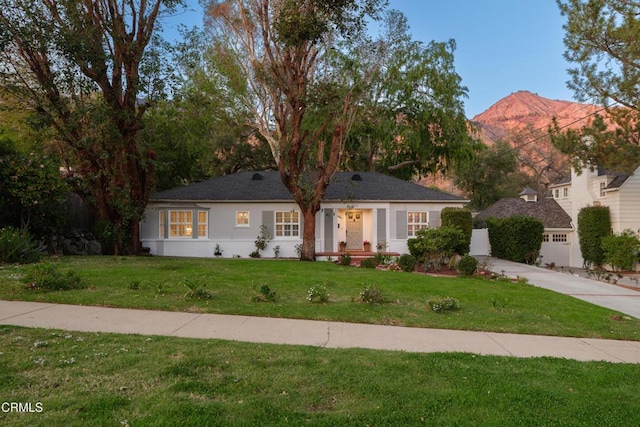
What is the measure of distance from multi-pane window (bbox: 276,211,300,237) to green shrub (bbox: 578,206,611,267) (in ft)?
51.9

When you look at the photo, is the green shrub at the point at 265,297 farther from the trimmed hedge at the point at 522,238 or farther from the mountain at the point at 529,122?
the mountain at the point at 529,122

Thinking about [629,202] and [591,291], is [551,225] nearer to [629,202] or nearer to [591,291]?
[629,202]

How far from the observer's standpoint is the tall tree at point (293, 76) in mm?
13542

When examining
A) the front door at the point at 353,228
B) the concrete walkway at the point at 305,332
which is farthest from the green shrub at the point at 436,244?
the concrete walkway at the point at 305,332

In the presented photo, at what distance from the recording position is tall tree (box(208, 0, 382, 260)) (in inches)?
533

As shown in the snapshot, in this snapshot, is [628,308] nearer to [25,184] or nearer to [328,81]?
[328,81]

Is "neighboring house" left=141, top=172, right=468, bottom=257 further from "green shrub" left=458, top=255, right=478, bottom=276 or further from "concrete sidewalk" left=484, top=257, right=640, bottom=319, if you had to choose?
"green shrub" left=458, top=255, right=478, bottom=276

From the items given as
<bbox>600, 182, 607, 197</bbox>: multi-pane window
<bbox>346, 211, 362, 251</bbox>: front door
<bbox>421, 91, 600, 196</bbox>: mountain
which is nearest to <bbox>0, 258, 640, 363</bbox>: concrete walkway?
<bbox>346, 211, 362, 251</bbox>: front door

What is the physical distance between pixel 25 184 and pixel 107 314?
1028 cm

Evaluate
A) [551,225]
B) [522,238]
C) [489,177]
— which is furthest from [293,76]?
[489,177]

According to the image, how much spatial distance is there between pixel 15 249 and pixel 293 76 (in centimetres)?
1048

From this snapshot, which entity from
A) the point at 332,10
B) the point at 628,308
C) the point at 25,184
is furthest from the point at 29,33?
the point at 628,308

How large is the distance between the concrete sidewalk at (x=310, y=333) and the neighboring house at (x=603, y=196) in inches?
609

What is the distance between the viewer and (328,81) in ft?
51.6
